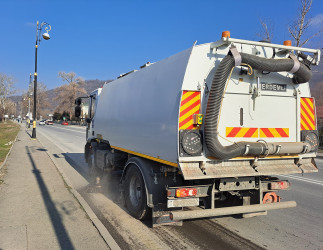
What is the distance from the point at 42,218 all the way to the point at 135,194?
66.3 inches

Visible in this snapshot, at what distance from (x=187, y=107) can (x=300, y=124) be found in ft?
7.14

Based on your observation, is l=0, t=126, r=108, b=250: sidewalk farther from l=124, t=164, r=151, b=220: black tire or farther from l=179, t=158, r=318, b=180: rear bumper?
l=179, t=158, r=318, b=180: rear bumper

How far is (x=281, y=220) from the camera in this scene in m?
5.11

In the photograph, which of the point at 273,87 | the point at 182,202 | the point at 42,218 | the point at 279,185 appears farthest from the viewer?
the point at 42,218

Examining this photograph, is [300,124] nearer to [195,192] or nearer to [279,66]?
[279,66]

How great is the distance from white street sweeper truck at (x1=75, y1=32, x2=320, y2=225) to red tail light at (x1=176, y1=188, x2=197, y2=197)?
0.01m

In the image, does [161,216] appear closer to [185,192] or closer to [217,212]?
[185,192]

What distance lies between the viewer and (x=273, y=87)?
175 inches

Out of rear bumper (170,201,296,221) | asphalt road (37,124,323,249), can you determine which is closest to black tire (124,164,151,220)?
asphalt road (37,124,323,249)

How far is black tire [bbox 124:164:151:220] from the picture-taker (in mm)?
4719

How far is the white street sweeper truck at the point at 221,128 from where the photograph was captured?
3.88 meters

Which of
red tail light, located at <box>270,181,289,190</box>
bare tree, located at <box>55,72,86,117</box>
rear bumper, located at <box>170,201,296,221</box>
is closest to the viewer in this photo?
rear bumper, located at <box>170,201,296,221</box>

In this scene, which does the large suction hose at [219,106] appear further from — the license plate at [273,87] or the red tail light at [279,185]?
the red tail light at [279,185]

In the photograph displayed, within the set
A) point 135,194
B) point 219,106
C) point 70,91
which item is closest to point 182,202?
point 135,194
